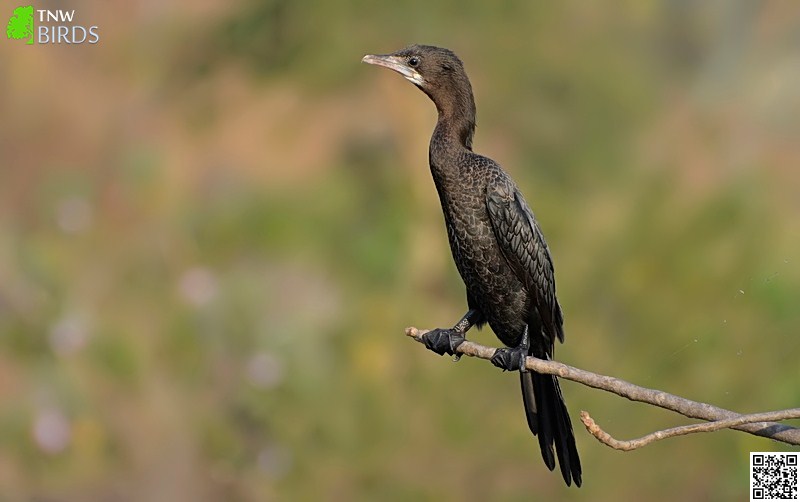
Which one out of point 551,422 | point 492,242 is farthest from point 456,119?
point 551,422

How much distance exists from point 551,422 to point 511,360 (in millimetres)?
246

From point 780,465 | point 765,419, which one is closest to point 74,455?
point 780,465

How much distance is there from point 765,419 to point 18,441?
16.1 feet

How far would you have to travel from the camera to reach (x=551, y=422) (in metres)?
3.41

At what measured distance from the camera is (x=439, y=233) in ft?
20.3

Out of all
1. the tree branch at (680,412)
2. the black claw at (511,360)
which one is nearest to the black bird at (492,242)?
the black claw at (511,360)

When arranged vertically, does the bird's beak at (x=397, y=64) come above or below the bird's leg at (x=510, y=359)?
above

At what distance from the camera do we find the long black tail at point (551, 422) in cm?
337

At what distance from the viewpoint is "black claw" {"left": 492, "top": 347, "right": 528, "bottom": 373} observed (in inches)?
130

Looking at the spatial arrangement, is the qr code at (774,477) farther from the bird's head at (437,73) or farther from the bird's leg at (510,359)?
the bird's head at (437,73)

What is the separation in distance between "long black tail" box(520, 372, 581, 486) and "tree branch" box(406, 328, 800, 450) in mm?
451

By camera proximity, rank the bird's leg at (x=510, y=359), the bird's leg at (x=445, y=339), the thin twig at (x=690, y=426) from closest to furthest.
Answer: the thin twig at (x=690, y=426) → the bird's leg at (x=510, y=359) → the bird's leg at (x=445, y=339)

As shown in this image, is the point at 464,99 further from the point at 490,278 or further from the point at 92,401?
the point at 92,401

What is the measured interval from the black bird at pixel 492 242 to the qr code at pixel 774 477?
0.62 metres
